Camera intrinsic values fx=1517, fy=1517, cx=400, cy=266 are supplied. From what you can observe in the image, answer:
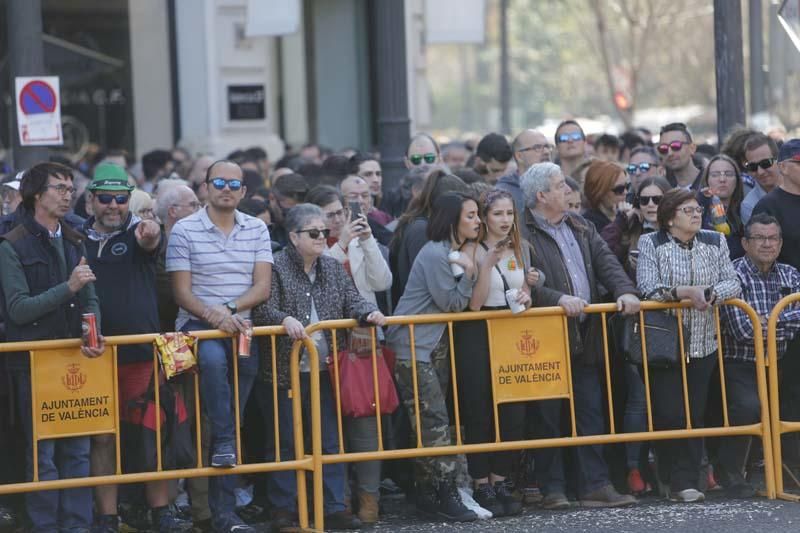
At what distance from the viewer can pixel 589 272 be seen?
28.7ft

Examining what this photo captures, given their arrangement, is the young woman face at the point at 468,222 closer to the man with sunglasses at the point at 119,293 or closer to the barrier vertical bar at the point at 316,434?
the barrier vertical bar at the point at 316,434

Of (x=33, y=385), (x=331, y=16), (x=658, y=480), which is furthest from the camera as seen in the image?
(x=331, y=16)

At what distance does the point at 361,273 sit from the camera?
8641mm

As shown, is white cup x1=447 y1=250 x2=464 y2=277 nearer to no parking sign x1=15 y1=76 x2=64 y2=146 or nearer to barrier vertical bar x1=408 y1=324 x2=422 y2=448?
barrier vertical bar x1=408 y1=324 x2=422 y2=448

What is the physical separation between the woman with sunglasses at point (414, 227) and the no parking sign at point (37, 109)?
10.1ft

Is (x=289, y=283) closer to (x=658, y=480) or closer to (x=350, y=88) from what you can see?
(x=658, y=480)

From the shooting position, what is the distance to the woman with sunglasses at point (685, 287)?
27.9ft

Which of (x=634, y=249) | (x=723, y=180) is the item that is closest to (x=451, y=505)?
(x=634, y=249)

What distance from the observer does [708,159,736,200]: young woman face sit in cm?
957

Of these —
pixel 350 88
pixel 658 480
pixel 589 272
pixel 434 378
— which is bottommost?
pixel 658 480

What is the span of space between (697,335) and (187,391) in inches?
113

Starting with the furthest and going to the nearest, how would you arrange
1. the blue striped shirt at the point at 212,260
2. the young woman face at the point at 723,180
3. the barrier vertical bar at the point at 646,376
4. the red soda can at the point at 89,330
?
the young woman face at the point at 723,180 < the barrier vertical bar at the point at 646,376 < the blue striped shirt at the point at 212,260 < the red soda can at the point at 89,330

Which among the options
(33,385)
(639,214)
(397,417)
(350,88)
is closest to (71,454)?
(33,385)

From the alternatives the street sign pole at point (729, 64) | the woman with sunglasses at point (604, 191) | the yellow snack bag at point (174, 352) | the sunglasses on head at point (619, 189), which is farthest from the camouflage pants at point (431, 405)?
the street sign pole at point (729, 64)
